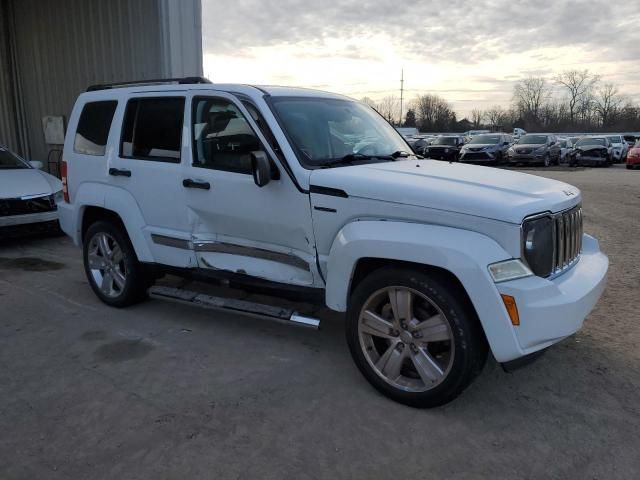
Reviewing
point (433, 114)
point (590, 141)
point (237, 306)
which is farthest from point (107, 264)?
point (433, 114)

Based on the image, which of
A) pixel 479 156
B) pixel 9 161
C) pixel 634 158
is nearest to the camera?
pixel 9 161

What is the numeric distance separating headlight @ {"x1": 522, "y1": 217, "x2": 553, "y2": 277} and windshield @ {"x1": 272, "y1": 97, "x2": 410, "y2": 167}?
1478 millimetres

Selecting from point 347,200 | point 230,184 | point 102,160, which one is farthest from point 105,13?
point 347,200

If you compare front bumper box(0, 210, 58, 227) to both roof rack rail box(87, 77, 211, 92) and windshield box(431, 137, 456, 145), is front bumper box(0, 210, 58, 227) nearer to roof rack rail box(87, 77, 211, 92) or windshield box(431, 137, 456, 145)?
roof rack rail box(87, 77, 211, 92)

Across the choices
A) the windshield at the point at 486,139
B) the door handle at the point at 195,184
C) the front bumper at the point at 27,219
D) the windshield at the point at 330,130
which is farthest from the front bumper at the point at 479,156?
the door handle at the point at 195,184

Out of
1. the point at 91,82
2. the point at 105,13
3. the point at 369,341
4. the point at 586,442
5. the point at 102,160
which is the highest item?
the point at 105,13

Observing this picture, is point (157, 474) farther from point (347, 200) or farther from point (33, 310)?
point (33, 310)

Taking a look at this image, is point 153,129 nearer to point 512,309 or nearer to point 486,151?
point 512,309

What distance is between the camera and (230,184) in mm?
4098

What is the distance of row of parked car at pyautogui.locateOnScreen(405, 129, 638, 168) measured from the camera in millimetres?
25297

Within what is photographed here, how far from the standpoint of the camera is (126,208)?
483 cm

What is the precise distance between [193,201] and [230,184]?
1.48 feet

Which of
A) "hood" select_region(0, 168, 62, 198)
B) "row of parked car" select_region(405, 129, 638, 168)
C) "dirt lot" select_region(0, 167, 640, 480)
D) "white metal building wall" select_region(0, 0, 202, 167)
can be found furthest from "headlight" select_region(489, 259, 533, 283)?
"row of parked car" select_region(405, 129, 638, 168)

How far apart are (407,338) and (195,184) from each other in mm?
2081
